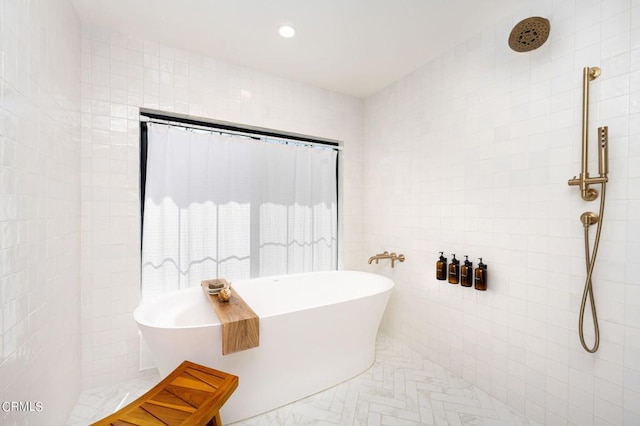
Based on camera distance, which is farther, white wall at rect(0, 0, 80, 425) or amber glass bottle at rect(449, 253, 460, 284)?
amber glass bottle at rect(449, 253, 460, 284)

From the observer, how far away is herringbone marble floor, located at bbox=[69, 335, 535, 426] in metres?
1.78

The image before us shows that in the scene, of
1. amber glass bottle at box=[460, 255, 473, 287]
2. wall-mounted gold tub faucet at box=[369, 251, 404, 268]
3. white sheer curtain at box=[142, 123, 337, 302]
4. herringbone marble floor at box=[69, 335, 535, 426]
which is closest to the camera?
herringbone marble floor at box=[69, 335, 535, 426]

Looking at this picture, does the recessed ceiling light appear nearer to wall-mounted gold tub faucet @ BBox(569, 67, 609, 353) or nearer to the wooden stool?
wall-mounted gold tub faucet @ BBox(569, 67, 609, 353)

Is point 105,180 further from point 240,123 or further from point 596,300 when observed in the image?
point 596,300

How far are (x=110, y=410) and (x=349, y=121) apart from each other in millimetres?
3154

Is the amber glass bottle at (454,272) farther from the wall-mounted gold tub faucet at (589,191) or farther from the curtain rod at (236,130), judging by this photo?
the curtain rod at (236,130)

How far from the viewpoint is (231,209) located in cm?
261

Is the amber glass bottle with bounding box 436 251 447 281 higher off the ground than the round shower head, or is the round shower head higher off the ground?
the round shower head

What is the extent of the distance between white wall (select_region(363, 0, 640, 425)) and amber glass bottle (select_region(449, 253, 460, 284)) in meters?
0.09

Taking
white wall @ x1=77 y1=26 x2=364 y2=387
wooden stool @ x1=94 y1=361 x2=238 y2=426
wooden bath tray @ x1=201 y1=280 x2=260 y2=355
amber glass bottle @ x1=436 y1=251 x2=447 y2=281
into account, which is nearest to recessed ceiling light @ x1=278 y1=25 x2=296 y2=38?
white wall @ x1=77 y1=26 x2=364 y2=387

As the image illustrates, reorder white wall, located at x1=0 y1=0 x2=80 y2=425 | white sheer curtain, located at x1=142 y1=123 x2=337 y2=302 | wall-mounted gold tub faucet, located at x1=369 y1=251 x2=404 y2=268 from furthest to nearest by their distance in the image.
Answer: wall-mounted gold tub faucet, located at x1=369 y1=251 x2=404 y2=268 < white sheer curtain, located at x1=142 y1=123 x2=337 y2=302 < white wall, located at x1=0 y1=0 x2=80 y2=425

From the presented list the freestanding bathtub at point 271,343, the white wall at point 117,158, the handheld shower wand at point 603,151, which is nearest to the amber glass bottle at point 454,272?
the freestanding bathtub at point 271,343

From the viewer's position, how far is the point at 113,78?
2.09 meters

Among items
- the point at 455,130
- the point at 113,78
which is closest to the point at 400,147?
the point at 455,130
